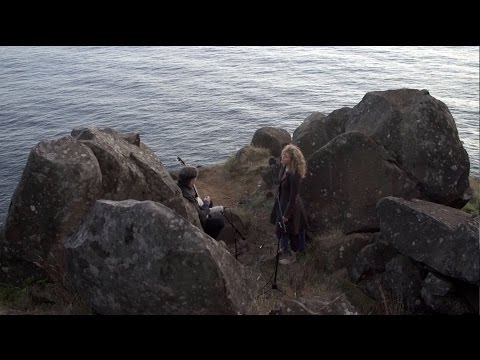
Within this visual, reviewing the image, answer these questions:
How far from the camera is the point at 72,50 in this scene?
102m

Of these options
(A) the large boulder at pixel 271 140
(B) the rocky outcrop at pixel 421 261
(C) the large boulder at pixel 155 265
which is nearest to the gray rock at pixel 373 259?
(B) the rocky outcrop at pixel 421 261

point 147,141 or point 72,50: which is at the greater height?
point 72,50

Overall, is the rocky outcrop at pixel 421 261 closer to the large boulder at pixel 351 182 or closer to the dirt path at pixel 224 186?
the large boulder at pixel 351 182

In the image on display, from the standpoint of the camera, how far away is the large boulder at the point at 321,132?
1770 cm

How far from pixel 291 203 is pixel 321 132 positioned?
6492 mm

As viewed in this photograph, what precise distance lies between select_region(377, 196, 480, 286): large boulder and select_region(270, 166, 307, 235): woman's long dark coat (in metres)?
2.28

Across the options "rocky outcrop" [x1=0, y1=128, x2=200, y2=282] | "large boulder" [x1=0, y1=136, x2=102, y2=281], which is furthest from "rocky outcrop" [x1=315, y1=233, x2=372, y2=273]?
"large boulder" [x1=0, y1=136, x2=102, y2=281]

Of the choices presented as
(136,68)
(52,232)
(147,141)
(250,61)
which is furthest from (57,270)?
(250,61)

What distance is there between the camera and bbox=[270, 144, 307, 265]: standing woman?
38.4 ft

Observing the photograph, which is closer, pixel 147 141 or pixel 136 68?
pixel 147 141

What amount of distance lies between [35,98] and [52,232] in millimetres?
52892

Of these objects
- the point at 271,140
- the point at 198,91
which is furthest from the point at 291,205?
the point at 198,91

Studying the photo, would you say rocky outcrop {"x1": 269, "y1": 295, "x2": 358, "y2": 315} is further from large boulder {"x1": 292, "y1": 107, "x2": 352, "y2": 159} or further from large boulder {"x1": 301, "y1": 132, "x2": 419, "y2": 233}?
large boulder {"x1": 292, "y1": 107, "x2": 352, "y2": 159}

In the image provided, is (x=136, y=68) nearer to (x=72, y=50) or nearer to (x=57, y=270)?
(x=72, y=50)
